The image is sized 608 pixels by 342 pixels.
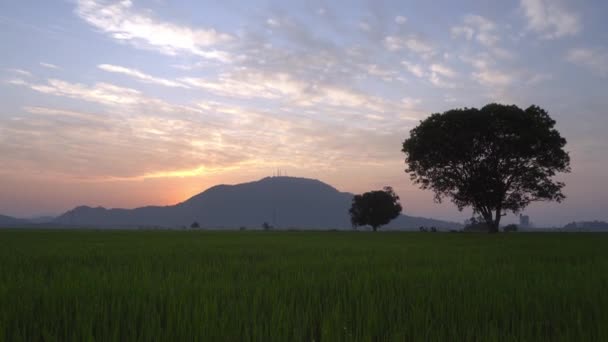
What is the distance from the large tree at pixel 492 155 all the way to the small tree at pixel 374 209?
53.8 m

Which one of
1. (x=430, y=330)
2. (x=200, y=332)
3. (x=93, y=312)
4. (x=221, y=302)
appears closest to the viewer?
(x=200, y=332)

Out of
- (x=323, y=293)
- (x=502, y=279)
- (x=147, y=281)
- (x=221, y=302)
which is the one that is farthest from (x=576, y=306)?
(x=147, y=281)

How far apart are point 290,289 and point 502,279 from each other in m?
3.58

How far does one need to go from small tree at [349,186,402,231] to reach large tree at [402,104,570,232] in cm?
5378

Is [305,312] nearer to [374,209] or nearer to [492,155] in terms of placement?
[492,155]

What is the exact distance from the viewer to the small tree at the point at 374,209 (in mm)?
96938

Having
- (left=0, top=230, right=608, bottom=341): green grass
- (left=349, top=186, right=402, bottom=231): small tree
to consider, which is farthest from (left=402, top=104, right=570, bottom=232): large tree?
(left=349, top=186, right=402, bottom=231): small tree

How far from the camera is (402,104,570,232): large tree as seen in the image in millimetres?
38781

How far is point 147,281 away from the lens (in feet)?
18.1

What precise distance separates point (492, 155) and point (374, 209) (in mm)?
58272

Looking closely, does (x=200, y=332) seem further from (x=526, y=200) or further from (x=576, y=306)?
(x=526, y=200)

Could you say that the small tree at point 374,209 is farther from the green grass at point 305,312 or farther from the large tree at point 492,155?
the green grass at point 305,312

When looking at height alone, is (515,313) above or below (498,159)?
below

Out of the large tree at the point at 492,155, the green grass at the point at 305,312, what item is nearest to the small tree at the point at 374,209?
the large tree at the point at 492,155
